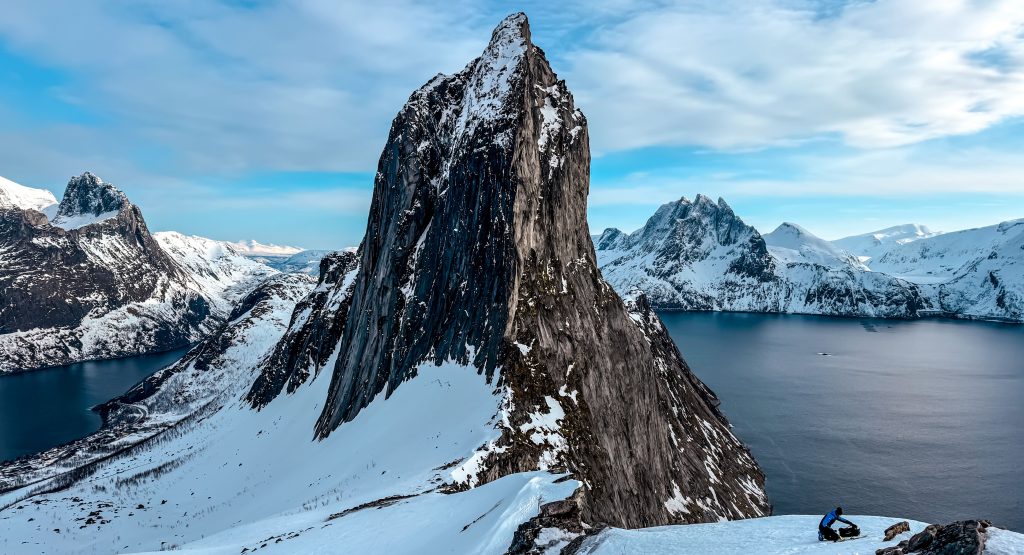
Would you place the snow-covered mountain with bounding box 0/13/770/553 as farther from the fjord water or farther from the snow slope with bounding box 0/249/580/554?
the fjord water

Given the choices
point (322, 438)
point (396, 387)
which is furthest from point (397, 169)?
point (322, 438)

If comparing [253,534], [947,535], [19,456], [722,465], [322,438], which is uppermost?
[947,535]

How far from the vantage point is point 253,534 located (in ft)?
87.4

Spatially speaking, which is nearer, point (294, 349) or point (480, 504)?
point (480, 504)

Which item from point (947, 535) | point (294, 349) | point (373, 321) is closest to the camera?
point (947, 535)

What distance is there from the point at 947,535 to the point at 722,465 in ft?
227

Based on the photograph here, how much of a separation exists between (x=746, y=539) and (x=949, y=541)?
499cm

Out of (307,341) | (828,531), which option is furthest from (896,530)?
(307,341)

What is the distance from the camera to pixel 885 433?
10631cm

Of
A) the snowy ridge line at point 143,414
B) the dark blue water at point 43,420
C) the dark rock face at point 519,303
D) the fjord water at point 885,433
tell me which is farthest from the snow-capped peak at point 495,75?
the dark blue water at point 43,420

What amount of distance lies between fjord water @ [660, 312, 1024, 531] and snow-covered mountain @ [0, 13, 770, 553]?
15.9 metres

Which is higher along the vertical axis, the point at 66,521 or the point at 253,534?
the point at 253,534

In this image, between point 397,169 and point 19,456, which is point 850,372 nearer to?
point 397,169

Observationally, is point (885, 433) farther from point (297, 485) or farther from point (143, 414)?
point (143, 414)
